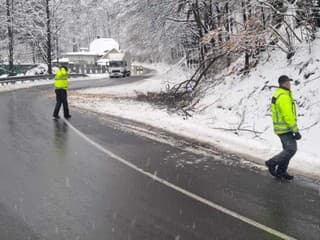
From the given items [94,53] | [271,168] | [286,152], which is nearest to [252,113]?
[271,168]

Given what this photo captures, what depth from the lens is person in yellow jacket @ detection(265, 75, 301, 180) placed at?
311 inches

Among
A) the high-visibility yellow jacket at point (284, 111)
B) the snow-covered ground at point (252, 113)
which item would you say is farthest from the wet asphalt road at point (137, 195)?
the snow-covered ground at point (252, 113)

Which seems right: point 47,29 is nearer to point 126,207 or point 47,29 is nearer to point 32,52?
point 32,52

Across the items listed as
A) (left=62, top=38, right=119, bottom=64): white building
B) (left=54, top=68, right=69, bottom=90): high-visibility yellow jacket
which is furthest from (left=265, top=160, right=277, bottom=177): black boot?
(left=62, top=38, right=119, bottom=64): white building

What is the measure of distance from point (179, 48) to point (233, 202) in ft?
89.1

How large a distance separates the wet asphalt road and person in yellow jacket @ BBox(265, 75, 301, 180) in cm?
27

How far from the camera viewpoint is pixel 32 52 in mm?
67188

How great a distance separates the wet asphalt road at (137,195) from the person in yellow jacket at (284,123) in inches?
10.7

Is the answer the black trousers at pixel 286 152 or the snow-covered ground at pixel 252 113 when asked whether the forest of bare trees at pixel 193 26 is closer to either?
the snow-covered ground at pixel 252 113

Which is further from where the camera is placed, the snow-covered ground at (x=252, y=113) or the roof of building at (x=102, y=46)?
the roof of building at (x=102, y=46)

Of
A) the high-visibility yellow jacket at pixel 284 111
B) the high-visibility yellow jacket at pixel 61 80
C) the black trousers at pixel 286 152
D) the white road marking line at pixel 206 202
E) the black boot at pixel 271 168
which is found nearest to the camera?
the white road marking line at pixel 206 202

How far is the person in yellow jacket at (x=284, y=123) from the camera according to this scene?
7.89m

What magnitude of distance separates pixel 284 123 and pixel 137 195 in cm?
277

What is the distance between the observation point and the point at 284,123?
26.1ft
